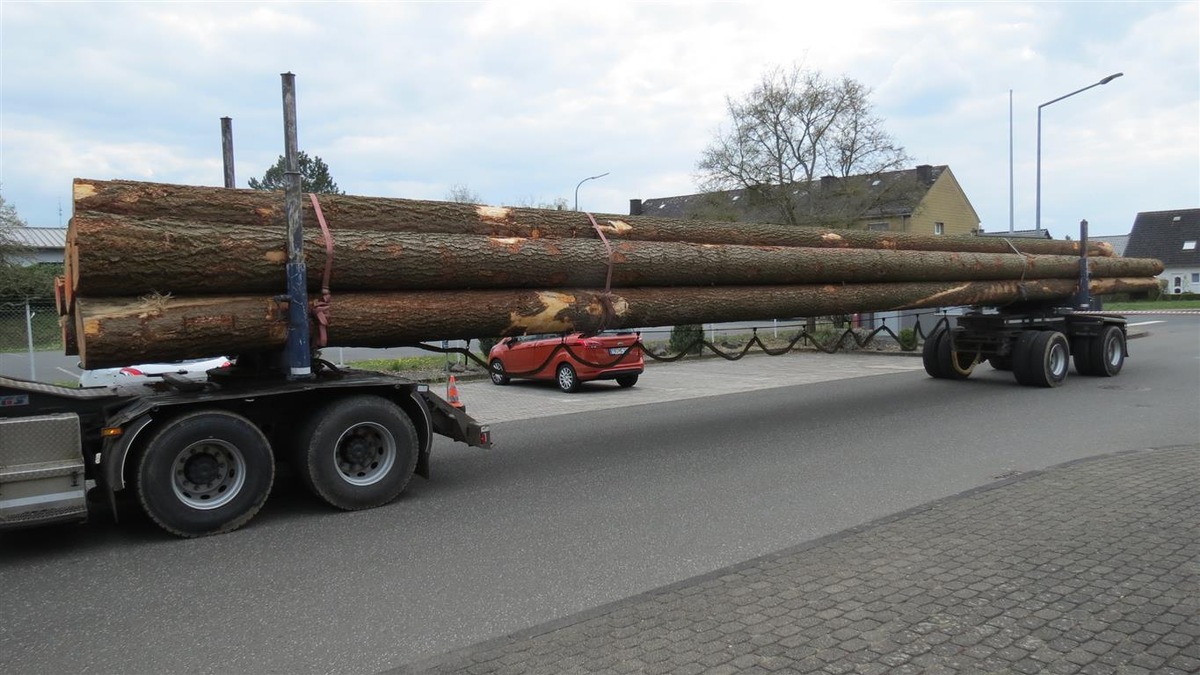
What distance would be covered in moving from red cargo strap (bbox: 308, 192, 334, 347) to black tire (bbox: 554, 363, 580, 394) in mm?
8609

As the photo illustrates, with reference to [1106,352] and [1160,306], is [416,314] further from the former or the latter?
[1160,306]

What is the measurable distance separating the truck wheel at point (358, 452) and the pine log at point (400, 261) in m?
1.09

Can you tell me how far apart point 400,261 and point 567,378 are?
8523 mm

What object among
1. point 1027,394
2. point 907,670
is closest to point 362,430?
point 907,670

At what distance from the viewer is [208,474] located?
6340mm

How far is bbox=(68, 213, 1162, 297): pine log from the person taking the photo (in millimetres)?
5977

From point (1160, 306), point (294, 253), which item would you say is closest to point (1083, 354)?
point (294, 253)

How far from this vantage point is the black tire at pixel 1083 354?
15844 millimetres

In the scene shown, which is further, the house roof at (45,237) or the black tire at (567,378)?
the house roof at (45,237)

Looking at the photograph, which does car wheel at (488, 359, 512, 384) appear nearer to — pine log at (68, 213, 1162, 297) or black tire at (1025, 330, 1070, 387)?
pine log at (68, 213, 1162, 297)

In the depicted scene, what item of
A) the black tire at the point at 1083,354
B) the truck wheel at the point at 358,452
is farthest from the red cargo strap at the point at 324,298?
the black tire at the point at 1083,354

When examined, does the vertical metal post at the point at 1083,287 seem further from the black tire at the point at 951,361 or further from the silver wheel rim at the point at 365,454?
the silver wheel rim at the point at 365,454

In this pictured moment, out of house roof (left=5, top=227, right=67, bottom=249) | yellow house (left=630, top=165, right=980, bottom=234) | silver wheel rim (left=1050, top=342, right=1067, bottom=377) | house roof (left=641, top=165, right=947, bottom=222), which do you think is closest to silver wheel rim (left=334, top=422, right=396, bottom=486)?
silver wheel rim (left=1050, top=342, right=1067, bottom=377)

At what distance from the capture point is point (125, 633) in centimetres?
435
